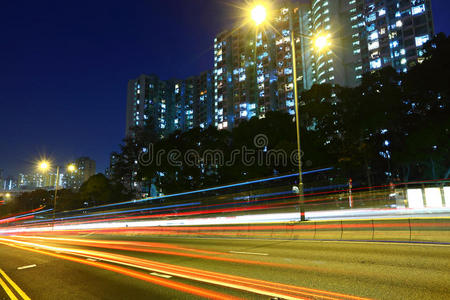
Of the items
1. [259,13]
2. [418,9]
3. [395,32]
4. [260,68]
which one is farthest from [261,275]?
[260,68]

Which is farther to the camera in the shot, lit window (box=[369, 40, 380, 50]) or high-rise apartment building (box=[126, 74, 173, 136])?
high-rise apartment building (box=[126, 74, 173, 136])

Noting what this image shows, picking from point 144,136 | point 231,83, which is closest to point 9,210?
point 144,136

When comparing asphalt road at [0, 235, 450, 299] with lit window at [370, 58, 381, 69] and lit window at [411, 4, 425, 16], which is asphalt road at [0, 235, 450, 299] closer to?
lit window at [370, 58, 381, 69]

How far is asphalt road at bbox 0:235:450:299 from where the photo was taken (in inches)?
237

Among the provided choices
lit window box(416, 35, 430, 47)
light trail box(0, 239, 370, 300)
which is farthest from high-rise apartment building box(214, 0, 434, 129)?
light trail box(0, 239, 370, 300)

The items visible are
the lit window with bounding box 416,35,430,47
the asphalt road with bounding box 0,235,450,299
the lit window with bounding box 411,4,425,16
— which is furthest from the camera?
the lit window with bounding box 411,4,425,16

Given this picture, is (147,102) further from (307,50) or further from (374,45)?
(374,45)

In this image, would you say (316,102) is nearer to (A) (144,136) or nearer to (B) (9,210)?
(A) (144,136)

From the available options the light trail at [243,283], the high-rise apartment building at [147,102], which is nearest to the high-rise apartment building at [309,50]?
the high-rise apartment building at [147,102]

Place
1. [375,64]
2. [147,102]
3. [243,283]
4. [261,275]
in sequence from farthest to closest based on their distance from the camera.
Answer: [147,102]
[375,64]
[261,275]
[243,283]

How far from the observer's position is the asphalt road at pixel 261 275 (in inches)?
237

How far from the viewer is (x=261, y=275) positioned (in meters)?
7.54

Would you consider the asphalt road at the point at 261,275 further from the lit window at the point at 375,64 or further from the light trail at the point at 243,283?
the lit window at the point at 375,64

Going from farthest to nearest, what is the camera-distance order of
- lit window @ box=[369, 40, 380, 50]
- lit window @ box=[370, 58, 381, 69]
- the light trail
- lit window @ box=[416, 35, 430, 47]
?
lit window @ box=[369, 40, 380, 50]
lit window @ box=[370, 58, 381, 69]
lit window @ box=[416, 35, 430, 47]
the light trail
